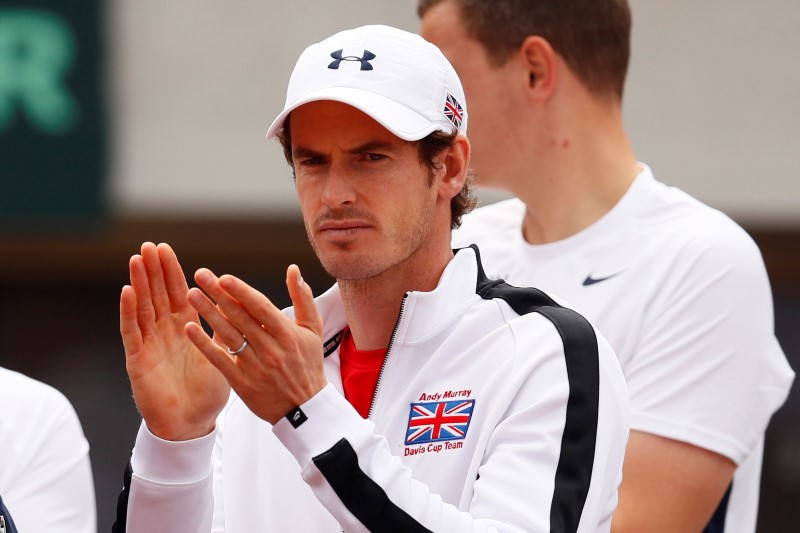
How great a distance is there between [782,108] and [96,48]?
13.1ft

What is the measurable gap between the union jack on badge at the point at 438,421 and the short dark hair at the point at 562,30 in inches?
61.4

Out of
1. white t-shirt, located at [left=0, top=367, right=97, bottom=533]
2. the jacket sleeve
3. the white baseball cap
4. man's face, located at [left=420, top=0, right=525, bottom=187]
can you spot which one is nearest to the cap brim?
the white baseball cap

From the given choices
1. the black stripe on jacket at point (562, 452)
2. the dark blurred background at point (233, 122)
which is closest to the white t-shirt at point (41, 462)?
the black stripe on jacket at point (562, 452)

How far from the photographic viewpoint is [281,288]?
9.41 meters

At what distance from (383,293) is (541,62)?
4.48 ft

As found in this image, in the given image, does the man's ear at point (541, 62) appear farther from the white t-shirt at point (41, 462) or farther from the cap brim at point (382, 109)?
the white t-shirt at point (41, 462)

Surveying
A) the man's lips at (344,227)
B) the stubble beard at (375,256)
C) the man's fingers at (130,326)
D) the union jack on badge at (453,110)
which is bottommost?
the man's fingers at (130,326)

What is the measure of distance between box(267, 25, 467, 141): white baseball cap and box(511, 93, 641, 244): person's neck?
1113 millimetres

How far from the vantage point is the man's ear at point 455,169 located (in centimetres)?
291

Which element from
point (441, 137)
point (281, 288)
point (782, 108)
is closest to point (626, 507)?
point (441, 137)

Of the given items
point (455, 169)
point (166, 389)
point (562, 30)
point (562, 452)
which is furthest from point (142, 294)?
point (562, 30)

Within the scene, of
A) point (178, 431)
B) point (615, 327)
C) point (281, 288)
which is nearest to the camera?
point (178, 431)

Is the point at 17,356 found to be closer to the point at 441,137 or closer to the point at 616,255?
the point at 616,255

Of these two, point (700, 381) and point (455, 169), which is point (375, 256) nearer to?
point (455, 169)
